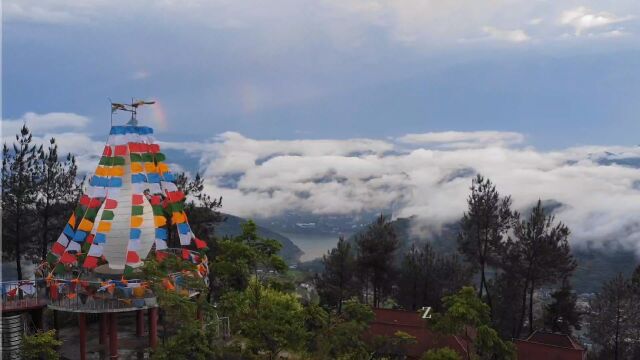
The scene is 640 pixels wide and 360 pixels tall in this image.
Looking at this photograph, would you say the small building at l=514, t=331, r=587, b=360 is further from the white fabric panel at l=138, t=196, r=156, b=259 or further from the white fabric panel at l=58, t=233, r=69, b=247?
the white fabric panel at l=58, t=233, r=69, b=247

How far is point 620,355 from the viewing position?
38.0 m

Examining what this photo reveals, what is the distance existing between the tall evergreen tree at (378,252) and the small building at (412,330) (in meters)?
7.54

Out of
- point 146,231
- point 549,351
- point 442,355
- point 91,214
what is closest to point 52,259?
point 91,214

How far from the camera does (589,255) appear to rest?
5778 inches

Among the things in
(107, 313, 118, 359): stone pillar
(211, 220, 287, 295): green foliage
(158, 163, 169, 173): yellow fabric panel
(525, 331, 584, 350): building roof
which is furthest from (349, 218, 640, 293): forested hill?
(107, 313, 118, 359): stone pillar

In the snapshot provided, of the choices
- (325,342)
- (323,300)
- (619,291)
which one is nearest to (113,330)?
(325,342)

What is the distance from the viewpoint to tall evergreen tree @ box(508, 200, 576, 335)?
3634 centimetres

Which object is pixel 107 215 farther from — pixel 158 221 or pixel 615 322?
pixel 615 322

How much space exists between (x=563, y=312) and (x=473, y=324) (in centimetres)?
2295

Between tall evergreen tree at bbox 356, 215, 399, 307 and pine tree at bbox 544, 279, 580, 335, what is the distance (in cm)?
1132

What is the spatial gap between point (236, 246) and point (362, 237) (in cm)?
1966

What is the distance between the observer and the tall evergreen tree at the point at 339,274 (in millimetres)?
41719

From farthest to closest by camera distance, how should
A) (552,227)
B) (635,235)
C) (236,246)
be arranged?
(635,235) < (552,227) < (236,246)

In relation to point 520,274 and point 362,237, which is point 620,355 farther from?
point 362,237
